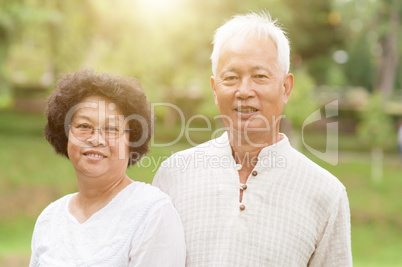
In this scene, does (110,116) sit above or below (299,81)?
below

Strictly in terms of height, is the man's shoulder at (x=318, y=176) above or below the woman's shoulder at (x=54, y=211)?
above

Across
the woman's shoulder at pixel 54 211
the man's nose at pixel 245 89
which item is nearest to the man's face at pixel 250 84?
the man's nose at pixel 245 89

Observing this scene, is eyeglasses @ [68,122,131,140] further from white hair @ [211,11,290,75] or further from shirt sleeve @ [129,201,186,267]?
white hair @ [211,11,290,75]

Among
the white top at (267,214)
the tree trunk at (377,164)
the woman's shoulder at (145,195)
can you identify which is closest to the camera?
the woman's shoulder at (145,195)

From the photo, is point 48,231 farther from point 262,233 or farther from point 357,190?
point 357,190

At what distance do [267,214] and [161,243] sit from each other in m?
0.52

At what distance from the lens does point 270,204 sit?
238 centimetres

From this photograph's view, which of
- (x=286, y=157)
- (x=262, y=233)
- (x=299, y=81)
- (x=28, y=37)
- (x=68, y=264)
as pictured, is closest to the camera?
(x=68, y=264)

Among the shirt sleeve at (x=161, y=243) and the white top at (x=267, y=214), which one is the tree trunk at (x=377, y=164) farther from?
the shirt sleeve at (x=161, y=243)

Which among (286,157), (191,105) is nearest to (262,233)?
(286,157)

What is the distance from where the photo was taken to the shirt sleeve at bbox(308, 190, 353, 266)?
7.66 feet

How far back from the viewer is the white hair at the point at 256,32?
2.36 metres

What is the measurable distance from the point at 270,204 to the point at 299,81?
588 inches

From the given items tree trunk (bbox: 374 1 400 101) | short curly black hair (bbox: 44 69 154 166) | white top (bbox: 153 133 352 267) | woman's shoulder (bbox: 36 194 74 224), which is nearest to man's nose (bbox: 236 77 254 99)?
white top (bbox: 153 133 352 267)
